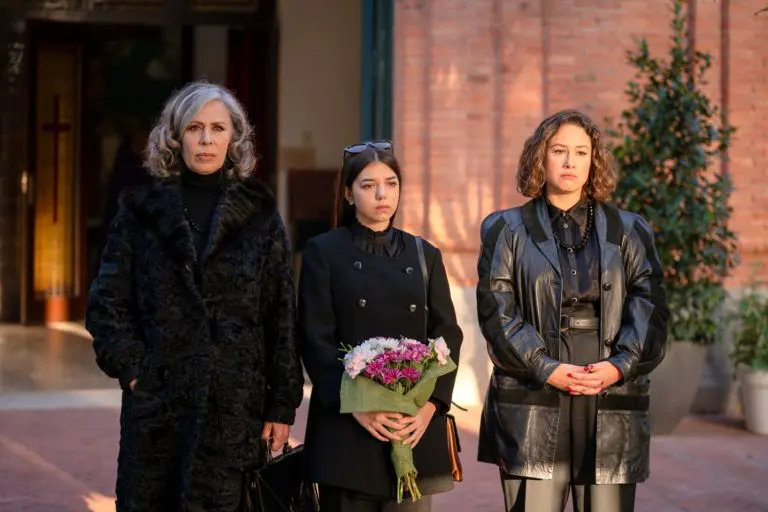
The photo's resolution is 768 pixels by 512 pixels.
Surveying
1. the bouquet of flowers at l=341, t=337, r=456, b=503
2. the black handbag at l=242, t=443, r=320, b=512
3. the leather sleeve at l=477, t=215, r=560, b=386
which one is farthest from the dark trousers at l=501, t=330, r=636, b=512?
the black handbag at l=242, t=443, r=320, b=512

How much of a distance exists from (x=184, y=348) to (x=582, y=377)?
4.11 ft

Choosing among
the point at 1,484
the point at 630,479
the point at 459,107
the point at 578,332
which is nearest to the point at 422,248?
the point at 578,332

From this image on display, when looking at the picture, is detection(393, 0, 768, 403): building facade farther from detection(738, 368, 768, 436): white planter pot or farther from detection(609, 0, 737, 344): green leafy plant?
detection(609, 0, 737, 344): green leafy plant

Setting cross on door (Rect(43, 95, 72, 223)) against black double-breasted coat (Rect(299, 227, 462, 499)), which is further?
cross on door (Rect(43, 95, 72, 223))

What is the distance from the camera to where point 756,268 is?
9.60m

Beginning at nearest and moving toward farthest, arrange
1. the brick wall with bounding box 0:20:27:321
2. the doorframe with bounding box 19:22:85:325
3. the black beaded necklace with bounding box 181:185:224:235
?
the black beaded necklace with bounding box 181:185:224:235
the doorframe with bounding box 19:22:85:325
the brick wall with bounding box 0:20:27:321

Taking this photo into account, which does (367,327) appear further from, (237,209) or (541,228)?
(541,228)

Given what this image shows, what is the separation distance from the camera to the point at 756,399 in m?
8.88

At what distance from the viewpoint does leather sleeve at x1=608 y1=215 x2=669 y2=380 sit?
4.23 meters

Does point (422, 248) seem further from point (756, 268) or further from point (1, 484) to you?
point (756, 268)

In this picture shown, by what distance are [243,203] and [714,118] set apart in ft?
20.4

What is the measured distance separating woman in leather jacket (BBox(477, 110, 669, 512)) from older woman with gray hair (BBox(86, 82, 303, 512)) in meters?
0.71

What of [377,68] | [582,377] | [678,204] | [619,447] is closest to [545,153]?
[582,377]

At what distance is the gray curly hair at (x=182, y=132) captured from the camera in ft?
13.4
